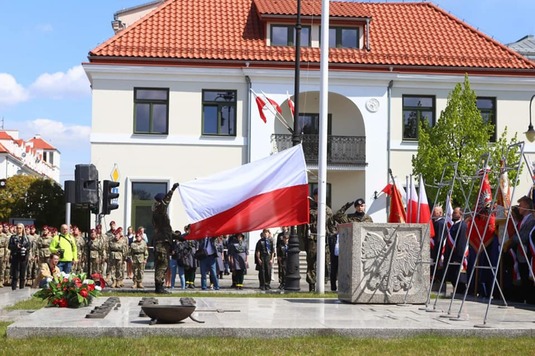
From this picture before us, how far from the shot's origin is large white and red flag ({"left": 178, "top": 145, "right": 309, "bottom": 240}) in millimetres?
16172

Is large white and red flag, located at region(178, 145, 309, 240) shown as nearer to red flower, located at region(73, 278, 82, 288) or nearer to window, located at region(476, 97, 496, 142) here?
red flower, located at region(73, 278, 82, 288)

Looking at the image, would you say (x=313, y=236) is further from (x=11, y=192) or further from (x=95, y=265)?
(x=11, y=192)

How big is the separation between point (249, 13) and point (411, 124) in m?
9.14

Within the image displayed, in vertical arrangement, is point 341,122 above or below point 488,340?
above

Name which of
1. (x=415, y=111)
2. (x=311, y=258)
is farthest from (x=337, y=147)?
(x=311, y=258)

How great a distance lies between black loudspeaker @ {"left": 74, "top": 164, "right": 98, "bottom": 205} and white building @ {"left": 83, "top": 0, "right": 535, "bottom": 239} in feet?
48.7

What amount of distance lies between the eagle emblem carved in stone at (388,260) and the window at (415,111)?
2268 cm

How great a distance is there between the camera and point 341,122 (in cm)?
3841

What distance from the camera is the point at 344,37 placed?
38.3 m

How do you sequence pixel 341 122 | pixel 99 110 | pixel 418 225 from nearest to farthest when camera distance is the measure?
pixel 418 225 → pixel 99 110 → pixel 341 122

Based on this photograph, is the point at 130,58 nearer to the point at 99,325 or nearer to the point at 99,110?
the point at 99,110

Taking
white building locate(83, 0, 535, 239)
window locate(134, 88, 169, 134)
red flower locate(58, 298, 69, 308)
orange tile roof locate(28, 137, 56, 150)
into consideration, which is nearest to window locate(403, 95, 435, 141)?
white building locate(83, 0, 535, 239)

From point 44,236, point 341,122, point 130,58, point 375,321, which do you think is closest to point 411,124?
point 341,122

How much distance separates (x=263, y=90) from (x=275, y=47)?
2.57 meters
